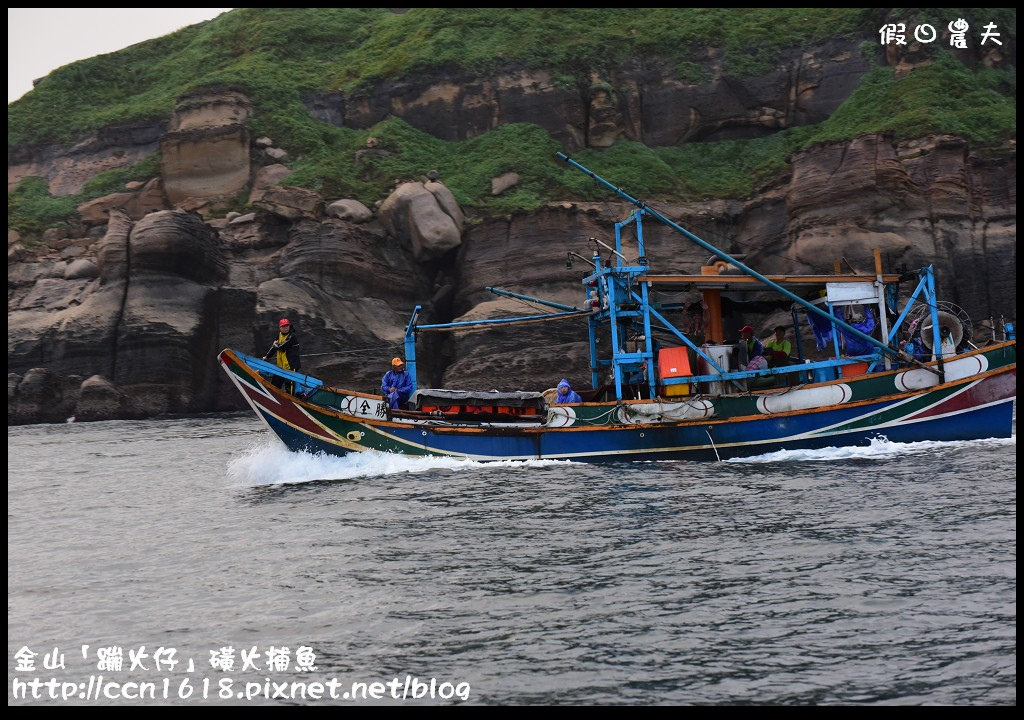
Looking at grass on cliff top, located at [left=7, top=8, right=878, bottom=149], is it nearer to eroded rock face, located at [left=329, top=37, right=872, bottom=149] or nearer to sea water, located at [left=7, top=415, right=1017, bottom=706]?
eroded rock face, located at [left=329, top=37, right=872, bottom=149]

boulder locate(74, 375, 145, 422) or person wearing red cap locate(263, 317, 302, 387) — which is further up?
person wearing red cap locate(263, 317, 302, 387)

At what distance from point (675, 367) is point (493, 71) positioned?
39.9 meters

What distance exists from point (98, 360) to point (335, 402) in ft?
78.4

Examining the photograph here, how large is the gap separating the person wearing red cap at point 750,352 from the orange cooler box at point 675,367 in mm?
1298

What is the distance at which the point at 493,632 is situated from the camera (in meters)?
10.6

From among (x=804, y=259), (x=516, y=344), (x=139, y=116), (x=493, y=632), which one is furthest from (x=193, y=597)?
(x=139, y=116)

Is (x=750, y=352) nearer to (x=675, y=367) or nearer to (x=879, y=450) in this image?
(x=675, y=367)

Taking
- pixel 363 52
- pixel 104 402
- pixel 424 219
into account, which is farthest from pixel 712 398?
pixel 363 52

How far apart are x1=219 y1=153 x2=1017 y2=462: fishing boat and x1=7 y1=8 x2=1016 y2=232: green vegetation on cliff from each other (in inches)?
1072

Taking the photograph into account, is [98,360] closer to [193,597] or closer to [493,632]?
[193,597]

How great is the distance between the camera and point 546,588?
1199 centimetres

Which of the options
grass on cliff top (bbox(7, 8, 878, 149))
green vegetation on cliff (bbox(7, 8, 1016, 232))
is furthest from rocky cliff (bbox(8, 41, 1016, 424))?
grass on cliff top (bbox(7, 8, 878, 149))

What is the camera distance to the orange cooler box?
2156cm

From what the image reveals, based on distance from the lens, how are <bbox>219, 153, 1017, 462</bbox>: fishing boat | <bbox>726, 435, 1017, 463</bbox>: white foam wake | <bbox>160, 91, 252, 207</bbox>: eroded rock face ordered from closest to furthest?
<bbox>726, 435, 1017, 463</bbox>: white foam wake, <bbox>219, 153, 1017, 462</bbox>: fishing boat, <bbox>160, 91, 252, 207</bbox>: eroded rock face
